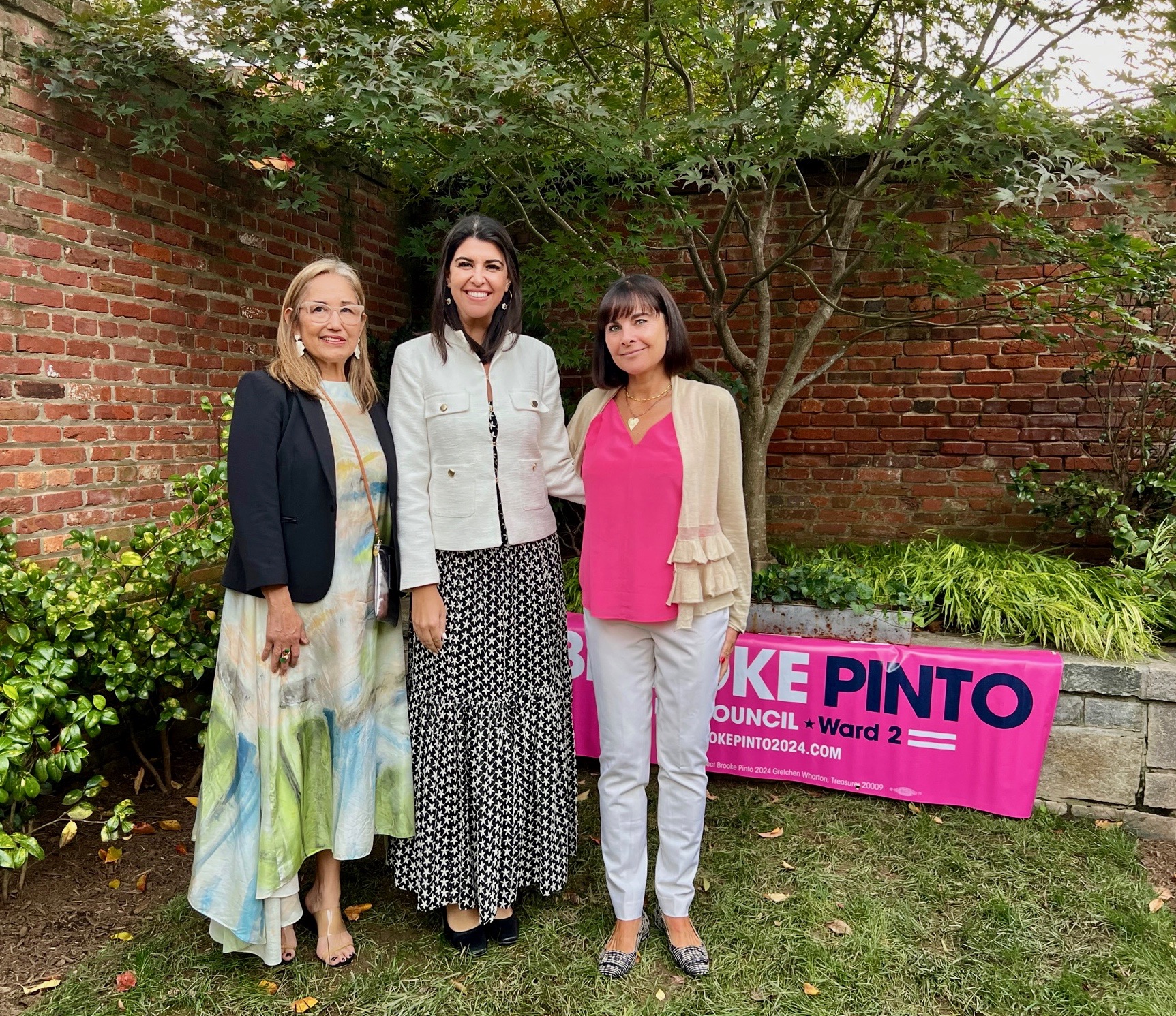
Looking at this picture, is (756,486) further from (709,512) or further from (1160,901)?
(1160,901)

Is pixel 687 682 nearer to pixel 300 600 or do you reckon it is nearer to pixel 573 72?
pixel 300 600

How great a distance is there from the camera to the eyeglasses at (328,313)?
2209 millimetres

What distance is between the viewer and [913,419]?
4633 mm

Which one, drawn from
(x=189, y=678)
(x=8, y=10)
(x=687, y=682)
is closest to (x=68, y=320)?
(x=8, y=10)

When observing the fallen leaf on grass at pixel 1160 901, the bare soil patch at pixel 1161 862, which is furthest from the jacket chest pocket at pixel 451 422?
the bare soil patch at pixel 1161 862

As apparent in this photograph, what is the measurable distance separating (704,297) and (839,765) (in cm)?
291

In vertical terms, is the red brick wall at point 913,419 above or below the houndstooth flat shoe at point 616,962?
above

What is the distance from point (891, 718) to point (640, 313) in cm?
201

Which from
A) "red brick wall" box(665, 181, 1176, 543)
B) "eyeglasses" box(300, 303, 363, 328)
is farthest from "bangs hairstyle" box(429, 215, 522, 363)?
"red brick wall" box(665, 181, 1176, 543)

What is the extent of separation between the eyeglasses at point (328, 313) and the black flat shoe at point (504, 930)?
185 centimetres

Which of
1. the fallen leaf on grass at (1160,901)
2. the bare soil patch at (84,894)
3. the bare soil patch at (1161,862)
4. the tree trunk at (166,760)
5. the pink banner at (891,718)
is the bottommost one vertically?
the bare soil patch at (84,894)

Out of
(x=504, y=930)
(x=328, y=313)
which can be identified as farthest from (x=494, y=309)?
(x=504, y=930)

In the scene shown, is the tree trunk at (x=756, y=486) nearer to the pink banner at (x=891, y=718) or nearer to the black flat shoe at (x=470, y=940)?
the pink banner at (x=891, y=718)

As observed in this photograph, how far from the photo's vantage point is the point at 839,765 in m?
3.24
